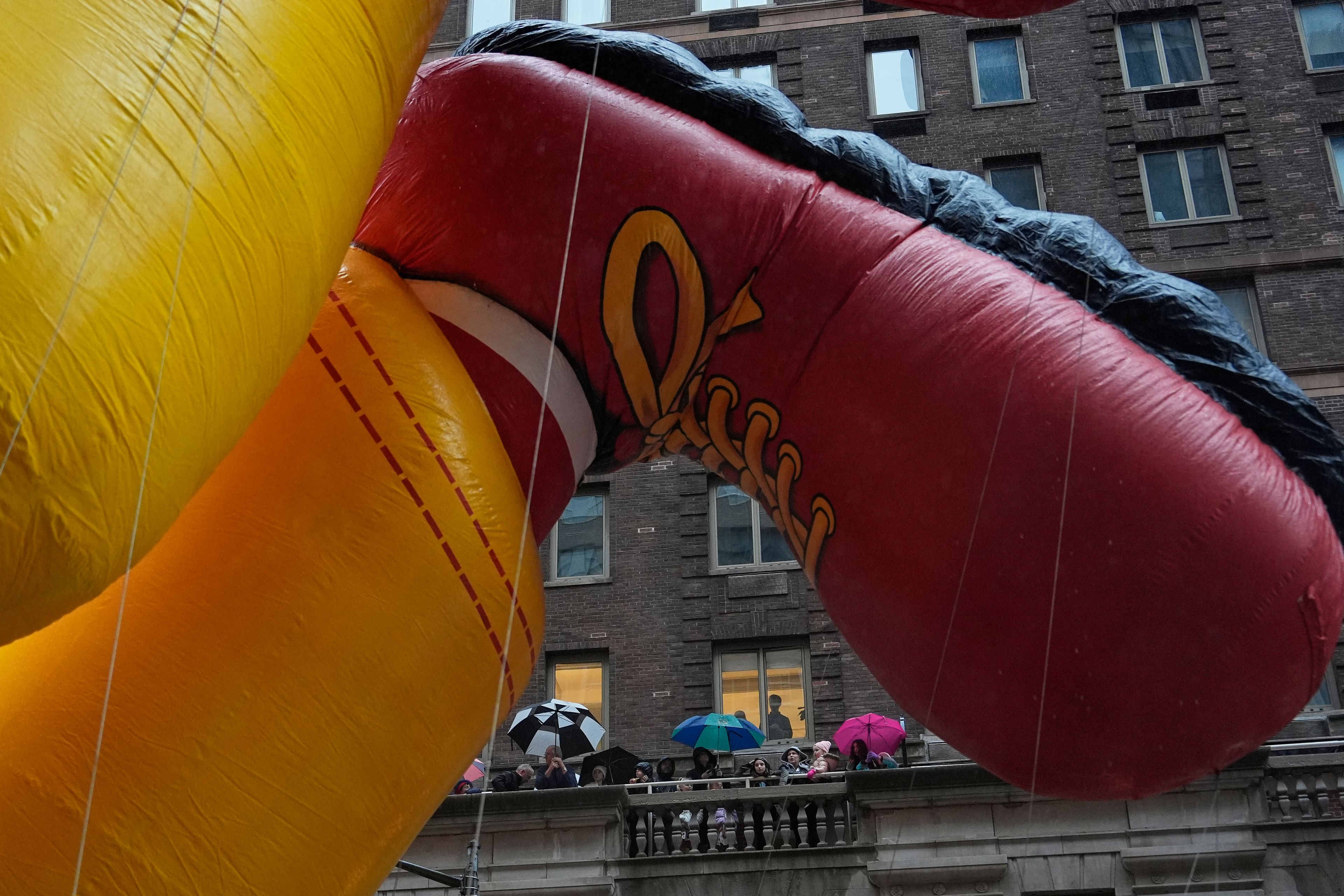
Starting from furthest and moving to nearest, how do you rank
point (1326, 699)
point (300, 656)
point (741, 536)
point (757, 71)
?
point (757, 71) < point (741, 536) < point (1326, 699) < point (300, 656)

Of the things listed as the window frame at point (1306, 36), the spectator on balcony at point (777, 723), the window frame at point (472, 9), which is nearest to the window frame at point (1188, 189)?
the window frame at point (1306, 36)

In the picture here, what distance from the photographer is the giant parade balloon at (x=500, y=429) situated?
2400 millimetres

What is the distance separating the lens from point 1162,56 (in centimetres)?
2138

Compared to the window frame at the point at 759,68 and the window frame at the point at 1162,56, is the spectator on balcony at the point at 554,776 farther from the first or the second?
the window frame at the point at 1162,56

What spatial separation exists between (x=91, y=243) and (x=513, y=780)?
1359 cm

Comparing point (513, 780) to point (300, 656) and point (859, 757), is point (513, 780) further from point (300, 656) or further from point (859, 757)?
point (300, 656)

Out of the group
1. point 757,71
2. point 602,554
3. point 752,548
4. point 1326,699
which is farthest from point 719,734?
point 757,71

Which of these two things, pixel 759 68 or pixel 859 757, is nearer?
pixel 859 757

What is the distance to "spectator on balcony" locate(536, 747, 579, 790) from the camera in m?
14.8

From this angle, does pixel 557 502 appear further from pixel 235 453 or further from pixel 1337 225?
pixel 1337 225

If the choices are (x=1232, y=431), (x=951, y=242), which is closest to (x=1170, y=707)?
(x=1232, y=431)

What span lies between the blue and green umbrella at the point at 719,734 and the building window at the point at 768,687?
2562 millimetres

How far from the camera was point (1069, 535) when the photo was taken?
11.4ft

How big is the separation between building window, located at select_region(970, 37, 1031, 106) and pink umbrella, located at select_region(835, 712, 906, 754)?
34.7 ft
